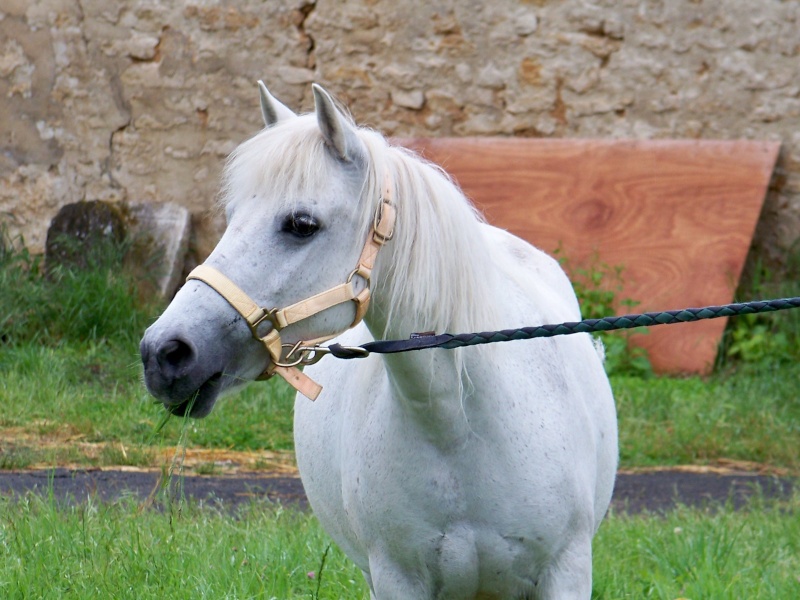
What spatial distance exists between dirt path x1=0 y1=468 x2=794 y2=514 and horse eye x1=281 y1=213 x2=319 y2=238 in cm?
237

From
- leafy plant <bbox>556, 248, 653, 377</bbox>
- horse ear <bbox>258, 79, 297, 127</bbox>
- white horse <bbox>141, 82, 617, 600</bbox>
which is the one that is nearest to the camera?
white horse <bbox>141, 82, 617, 600</bbox>

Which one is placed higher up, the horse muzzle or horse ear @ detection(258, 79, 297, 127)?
horse ear @ detection(258, 79, 297, 127)

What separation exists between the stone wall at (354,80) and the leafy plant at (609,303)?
37.3 inches

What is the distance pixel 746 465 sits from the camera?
5.30 metres

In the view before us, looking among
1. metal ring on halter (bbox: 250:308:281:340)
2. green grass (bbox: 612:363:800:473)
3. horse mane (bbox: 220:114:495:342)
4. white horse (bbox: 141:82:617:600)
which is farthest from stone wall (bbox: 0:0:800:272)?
metal ring on halter (bbox: 250:308:281:340)

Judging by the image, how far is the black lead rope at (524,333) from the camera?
6.77ft

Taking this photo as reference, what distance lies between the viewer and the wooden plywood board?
20.9ft

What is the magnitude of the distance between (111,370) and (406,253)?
409 centimetres

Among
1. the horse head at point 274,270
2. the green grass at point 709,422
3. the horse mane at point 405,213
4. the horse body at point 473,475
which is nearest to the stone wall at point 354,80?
the green grass at point 709,422

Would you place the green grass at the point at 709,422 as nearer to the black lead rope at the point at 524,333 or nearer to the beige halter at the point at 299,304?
the black lead rope at the point at 524,333

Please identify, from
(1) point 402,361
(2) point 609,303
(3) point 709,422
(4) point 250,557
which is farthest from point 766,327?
(1) point 402,361

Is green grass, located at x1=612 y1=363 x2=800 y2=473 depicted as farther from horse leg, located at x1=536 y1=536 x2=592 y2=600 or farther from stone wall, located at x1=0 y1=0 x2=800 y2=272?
horse leg, located at x1=536 y1=536 x2=592 y2=600

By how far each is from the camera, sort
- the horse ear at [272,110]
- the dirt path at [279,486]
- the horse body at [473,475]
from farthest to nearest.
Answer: the dirt path at [279,486]
the horse ear at [272,110]
the horse body at [473,475]

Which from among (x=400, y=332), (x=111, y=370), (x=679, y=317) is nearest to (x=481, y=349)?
(x=400, y=332)
